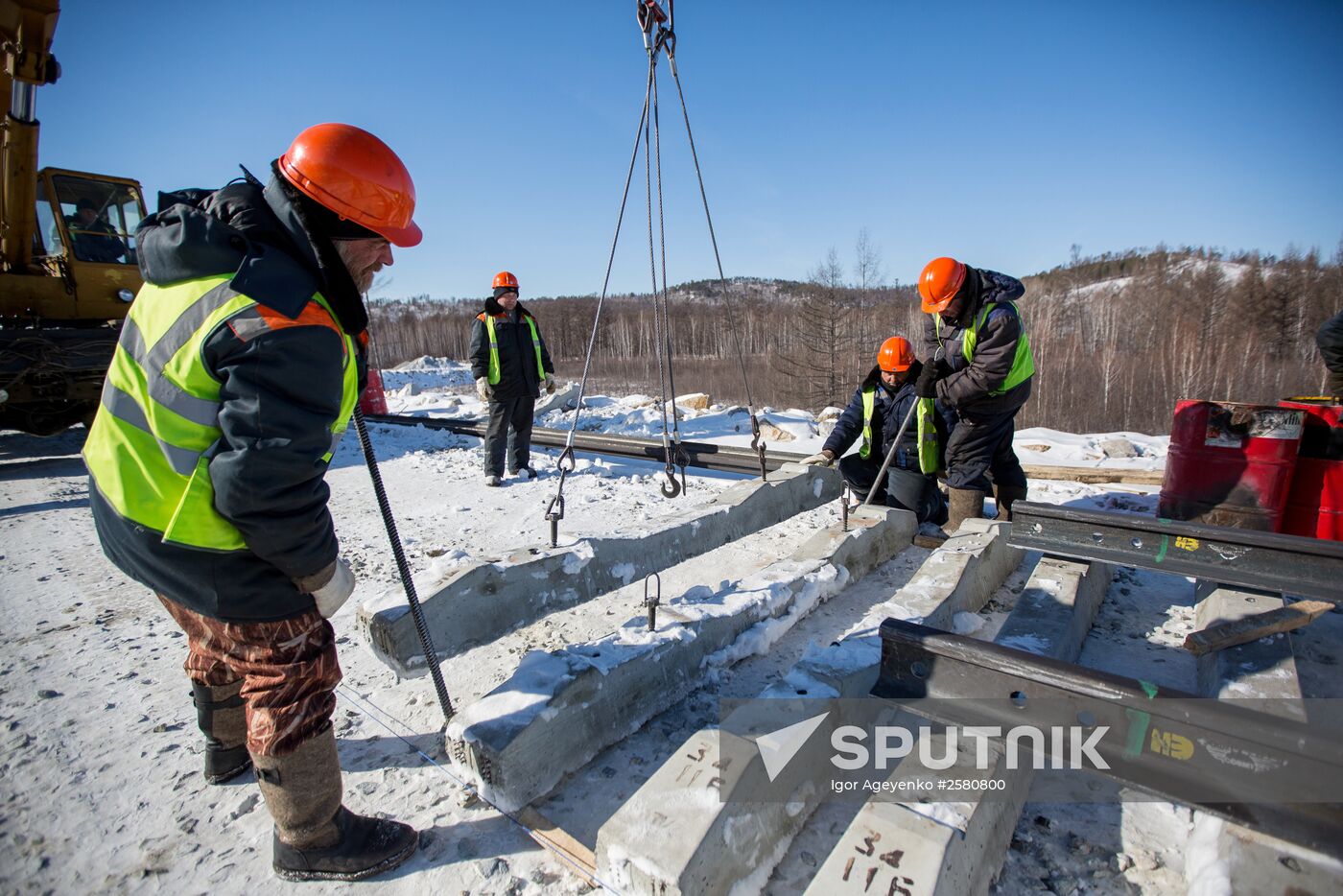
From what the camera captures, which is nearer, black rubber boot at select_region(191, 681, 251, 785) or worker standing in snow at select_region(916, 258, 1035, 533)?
black rubber boot at select_region(191, 681, 251, 785)

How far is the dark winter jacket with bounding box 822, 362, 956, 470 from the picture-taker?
17.6ft

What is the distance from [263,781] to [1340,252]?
44506mm

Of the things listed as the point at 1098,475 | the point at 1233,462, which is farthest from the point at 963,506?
the point at 1098,475

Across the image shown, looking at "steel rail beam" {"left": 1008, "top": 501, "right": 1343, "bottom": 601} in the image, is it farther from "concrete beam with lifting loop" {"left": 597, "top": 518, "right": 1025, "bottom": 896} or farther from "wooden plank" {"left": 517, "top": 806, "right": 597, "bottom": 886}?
"wooden plank" {"left": 517, "top": 806, "right": 597, "bottom": 886}

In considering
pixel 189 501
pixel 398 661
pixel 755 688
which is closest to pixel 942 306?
pixel 755 688

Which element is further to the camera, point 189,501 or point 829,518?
point 829,518

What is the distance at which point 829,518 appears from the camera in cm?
539

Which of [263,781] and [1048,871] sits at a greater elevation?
[263,781]

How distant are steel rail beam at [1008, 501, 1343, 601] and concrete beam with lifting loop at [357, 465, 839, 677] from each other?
207 cm

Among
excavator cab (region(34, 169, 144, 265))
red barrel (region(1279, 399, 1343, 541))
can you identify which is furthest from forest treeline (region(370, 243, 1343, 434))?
red barrel (region(1279, 399, 1343, 541))

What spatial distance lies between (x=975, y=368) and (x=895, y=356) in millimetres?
1051

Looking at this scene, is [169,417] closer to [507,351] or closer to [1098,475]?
[507,351]

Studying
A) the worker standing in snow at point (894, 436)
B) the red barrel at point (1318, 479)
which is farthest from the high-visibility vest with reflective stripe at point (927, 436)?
the red barrel at point (1318, 479)

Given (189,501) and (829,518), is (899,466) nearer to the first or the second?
(829,518)
